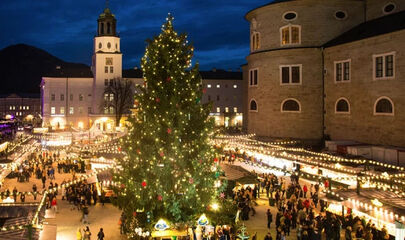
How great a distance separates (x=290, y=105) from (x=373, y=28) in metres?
9.45

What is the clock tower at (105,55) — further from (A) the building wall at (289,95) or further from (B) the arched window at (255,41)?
(A) the building wall at (289,95)

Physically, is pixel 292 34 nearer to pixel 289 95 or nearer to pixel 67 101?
pixel 289 95

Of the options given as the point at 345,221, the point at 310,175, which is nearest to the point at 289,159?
the point at 310,175

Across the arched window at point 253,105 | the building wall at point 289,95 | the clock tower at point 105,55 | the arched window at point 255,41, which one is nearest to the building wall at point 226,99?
the clock tower at point 105,55

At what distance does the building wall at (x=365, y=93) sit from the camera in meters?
25.5

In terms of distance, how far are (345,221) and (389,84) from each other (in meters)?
13.8

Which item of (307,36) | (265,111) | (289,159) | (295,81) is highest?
(307,36)

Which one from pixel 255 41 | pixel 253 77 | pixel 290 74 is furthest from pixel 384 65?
pixel 255 41

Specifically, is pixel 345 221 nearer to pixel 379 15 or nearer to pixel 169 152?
pixel 169 152

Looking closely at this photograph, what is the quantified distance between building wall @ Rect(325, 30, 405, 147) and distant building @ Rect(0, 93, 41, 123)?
4233 inches

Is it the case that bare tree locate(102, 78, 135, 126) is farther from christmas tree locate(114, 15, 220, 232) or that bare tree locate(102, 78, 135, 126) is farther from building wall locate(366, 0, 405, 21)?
christmas tree locate(114, 15, 220, 232)

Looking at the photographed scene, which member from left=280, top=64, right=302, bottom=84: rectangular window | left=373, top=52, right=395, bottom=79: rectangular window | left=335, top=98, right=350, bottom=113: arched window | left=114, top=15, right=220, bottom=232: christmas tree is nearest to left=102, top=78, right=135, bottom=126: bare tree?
left=280, top=64, right=302, bottom=84: rectangular window

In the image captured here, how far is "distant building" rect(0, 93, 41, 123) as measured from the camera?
121m

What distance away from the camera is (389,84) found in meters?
26.3
